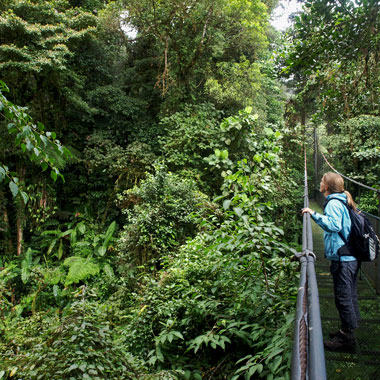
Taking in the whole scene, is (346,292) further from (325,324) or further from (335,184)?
(335,184)

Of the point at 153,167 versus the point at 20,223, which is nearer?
the point at 20,223

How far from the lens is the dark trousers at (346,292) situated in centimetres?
262

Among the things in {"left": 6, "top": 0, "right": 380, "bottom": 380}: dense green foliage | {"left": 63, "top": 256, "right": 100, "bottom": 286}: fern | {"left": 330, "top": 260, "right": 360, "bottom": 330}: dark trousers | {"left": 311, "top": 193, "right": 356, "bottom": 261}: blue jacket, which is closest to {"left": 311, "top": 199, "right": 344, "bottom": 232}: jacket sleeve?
{"left": 311, "top": 193, "right": 356, "bottom": 261}: blue jacket

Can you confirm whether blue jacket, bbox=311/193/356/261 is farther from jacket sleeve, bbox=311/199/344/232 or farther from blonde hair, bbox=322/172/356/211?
blonde hair, bbox=322/172/356/211

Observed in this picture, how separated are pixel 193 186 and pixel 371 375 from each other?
479 centimetres

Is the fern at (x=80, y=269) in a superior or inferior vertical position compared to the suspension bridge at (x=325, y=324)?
superior

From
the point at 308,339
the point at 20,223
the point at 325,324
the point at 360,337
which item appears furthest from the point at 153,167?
the point at 308,339

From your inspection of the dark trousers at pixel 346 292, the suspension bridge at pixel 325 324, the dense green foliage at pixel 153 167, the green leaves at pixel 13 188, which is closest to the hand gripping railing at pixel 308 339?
the suspension bridge at pixel 325 324

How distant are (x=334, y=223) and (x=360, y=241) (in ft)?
0.92

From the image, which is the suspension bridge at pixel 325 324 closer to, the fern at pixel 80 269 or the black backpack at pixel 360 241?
the black backpack at pixel 360 241

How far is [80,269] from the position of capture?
6949 millimetres

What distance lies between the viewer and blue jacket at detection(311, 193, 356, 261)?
2.65 m

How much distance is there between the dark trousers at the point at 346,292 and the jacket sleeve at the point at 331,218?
1.10 ft

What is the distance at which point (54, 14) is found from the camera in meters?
8.07
